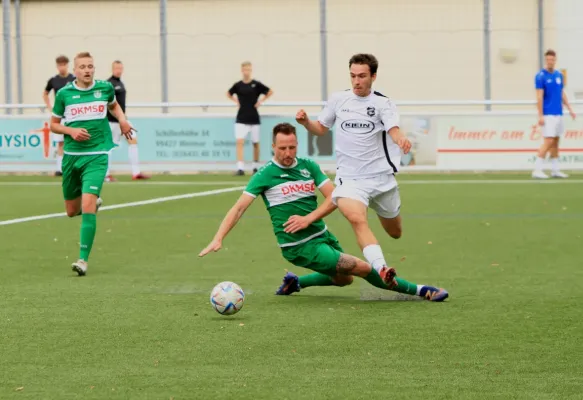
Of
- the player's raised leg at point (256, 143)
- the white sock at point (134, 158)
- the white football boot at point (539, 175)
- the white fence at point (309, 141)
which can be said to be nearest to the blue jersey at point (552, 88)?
the white football boot at point (539, 175)

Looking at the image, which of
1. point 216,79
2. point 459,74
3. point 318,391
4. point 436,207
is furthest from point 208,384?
point 216,79

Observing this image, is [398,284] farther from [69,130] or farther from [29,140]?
[29,140]

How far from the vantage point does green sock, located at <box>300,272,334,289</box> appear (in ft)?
32.0

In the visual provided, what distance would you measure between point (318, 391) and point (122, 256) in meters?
6.33

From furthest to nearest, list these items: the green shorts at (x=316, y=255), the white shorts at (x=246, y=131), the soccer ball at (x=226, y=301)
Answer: the white shorts at (x=246, y=131) < the green shorts at (x=316, y=255) < the soccer ball at (x=226, y=301)

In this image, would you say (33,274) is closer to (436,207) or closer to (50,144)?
(436,207)

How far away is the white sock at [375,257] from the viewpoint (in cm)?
899

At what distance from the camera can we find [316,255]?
30.7 feet

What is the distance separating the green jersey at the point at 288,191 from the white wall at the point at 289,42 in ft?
56.4

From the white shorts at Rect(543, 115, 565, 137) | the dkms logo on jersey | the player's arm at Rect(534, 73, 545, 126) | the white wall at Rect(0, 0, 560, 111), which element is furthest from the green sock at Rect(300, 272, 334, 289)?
the white wall at Rect(0, 0, 560, 111)

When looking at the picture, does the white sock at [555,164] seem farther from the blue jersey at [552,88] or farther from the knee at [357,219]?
the knee at [357,219]

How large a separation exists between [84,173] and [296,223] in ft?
10.2

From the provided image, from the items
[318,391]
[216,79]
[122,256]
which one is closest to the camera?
[318,391]

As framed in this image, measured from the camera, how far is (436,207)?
1727 cm
